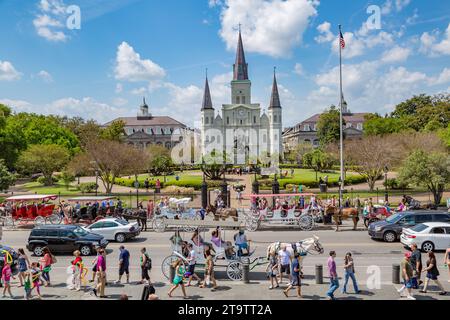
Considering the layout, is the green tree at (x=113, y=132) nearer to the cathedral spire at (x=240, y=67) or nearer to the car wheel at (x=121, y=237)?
the cathedral spire at (x=240, y=67)

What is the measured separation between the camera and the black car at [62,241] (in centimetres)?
1858

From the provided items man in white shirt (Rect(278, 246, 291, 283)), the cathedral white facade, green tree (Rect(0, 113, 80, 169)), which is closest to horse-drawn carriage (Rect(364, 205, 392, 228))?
man in white shirt (Rect(278, 246, 291, 283))

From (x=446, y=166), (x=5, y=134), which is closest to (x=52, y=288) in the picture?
(x=446, y=166)

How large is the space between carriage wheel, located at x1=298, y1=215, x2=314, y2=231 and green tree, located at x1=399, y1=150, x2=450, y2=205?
1107 cm

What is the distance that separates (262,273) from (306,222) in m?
9.83

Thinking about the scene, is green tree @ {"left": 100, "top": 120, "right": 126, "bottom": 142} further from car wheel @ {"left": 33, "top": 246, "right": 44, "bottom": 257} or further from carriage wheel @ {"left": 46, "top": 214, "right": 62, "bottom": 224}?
car wheel @ {"left": 33, "top": 246, "right": 44, "bottom": 257}

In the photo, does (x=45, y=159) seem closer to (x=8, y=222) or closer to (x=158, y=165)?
(x=158, y=165)

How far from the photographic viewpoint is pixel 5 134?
A: 193 ft

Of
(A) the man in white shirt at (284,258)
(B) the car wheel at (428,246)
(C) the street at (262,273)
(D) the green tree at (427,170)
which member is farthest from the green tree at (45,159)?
(B) the car wheel at (428,246)

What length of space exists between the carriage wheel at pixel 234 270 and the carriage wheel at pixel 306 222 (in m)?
10.8
